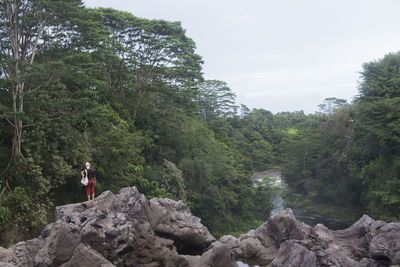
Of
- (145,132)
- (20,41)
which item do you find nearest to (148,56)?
(145,132)

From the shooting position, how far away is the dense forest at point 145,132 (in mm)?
13102

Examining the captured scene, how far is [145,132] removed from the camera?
23.3m

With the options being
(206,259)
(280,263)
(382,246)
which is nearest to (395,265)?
(382,246)

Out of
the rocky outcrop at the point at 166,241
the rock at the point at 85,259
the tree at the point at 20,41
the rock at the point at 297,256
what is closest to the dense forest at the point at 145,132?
the tree at the point at 20,41

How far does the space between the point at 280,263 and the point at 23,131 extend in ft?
32.4

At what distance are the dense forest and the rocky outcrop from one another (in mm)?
3020

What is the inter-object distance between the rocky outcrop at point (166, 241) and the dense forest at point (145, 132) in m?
3.02

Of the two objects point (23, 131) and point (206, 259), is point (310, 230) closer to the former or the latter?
point (206, 259)

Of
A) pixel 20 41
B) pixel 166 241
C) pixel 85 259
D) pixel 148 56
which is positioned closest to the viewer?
pixel 85 259

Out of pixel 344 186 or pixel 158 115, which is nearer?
pixel 158 115

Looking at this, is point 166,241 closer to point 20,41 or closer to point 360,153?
point 20,41

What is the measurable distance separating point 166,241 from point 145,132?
12.2 metres

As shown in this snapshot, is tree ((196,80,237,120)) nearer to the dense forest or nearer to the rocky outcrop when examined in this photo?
the dense forest

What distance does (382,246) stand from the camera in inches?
427
